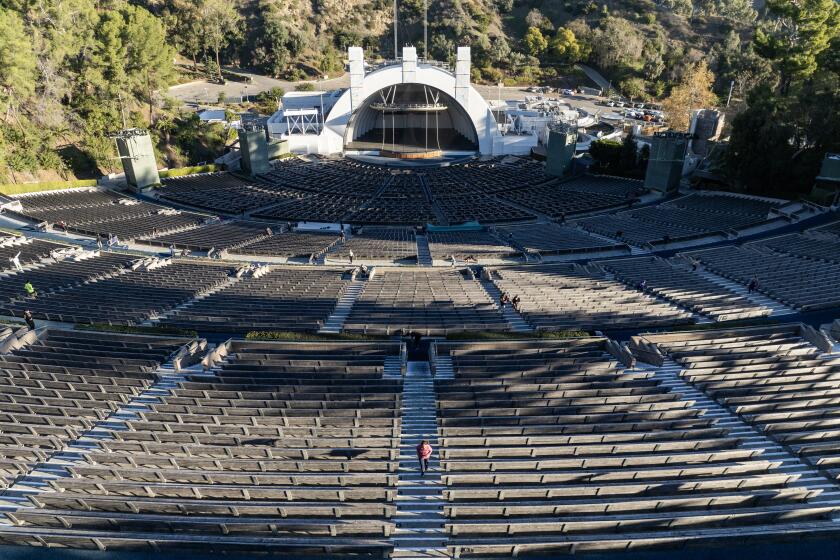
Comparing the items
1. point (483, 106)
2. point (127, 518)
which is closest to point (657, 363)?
point (127, 518)

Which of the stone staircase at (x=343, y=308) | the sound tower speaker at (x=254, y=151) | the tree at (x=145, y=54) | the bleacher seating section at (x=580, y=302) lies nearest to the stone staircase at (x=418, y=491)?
the stone staircase at (x=343, y=308)

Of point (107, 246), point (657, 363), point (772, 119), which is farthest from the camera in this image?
point (772, 119)

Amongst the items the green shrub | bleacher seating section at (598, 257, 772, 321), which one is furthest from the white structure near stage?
the green shrub

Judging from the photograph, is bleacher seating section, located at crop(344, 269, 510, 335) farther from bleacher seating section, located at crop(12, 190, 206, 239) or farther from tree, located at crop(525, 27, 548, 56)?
tree, located at crop(525, 27, 548, 56)

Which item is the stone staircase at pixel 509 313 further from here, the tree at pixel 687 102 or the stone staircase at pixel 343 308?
the tree at pixel 687 102

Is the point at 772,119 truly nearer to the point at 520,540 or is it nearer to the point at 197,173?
the point at 520,540

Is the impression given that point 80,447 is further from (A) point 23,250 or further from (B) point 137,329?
(A) point 23,250

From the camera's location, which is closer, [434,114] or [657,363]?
[657,363]

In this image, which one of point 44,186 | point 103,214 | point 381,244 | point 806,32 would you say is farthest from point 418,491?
point 806,32
